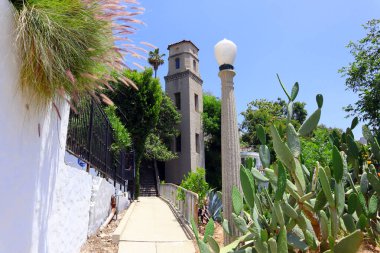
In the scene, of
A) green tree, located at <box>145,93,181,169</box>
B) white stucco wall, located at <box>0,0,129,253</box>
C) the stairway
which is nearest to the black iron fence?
white stucco wall, located at <box>0,0,129,253</box>

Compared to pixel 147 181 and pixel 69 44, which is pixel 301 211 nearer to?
pixel 69 44

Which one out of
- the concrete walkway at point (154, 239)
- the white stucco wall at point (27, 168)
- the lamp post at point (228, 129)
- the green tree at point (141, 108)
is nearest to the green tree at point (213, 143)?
the green tree at point (141, 108)

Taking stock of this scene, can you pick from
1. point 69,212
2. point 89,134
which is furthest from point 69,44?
point 89,134

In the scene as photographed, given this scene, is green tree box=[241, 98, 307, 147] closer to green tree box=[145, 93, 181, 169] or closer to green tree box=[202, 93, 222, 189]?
green tree box=[202, 93, 222, 189]

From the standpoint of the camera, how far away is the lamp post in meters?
2.92

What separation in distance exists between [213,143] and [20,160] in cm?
2691

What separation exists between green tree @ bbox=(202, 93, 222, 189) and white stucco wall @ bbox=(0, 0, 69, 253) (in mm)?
24949

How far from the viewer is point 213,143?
28.8m

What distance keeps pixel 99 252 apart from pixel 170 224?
3.19m

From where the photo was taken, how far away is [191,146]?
86.0ft

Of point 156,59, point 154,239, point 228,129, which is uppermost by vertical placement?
point 156,59

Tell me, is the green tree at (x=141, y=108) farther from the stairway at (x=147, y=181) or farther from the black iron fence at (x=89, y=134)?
the black iron fence at (x=89, y=134)

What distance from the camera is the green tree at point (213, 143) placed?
2755 cm

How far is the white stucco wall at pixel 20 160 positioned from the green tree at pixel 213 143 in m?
24.9
